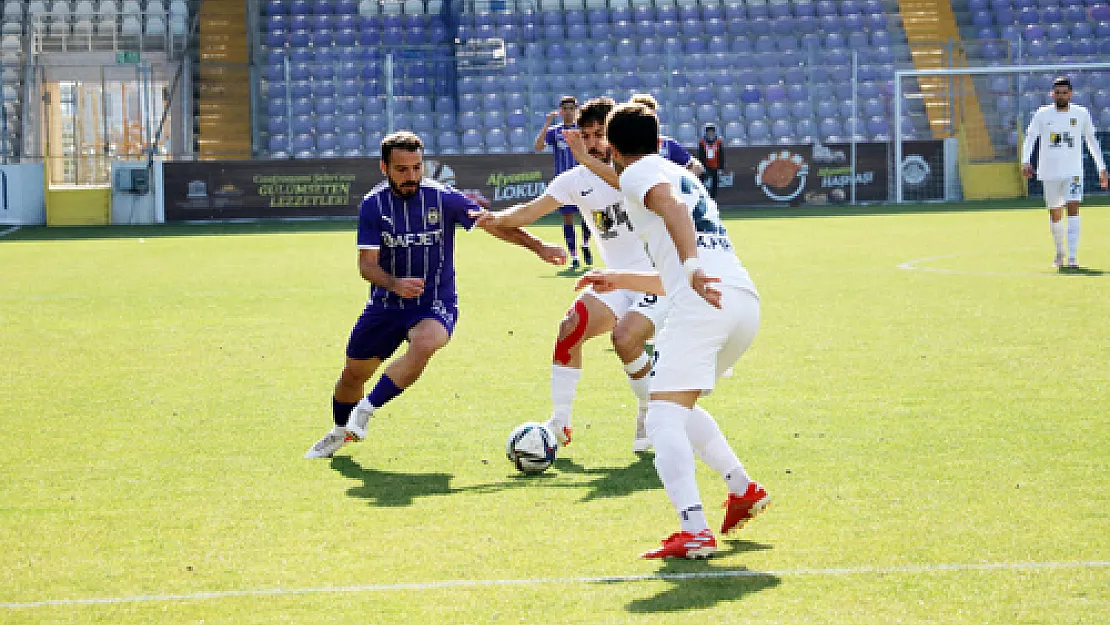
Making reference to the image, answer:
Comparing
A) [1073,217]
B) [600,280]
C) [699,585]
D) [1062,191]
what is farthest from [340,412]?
[1062,191]

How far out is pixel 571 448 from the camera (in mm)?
7500

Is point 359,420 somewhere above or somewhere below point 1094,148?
below

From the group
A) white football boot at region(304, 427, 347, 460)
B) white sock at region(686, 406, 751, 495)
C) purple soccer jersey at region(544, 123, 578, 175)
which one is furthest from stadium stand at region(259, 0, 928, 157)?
white sock at region(686, 406, 751, 495)

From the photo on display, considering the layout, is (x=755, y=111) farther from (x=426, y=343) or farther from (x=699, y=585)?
(x=699, y=585)

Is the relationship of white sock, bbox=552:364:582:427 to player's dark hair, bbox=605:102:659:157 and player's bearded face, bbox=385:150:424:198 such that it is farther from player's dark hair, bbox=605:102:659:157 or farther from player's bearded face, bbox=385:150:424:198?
player's dark hair, bbox=605:102:659:157

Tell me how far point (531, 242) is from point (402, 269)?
31.2 inches

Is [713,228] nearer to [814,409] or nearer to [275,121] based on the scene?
[814,409]

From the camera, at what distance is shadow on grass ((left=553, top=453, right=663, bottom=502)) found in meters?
6.46

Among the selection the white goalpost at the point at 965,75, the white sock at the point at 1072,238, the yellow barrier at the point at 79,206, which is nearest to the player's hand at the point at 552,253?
the white sock at the point at 1072,238

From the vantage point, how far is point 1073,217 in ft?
53.5

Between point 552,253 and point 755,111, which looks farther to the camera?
point 755,111

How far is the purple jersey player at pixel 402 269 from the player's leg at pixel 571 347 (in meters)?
0.32

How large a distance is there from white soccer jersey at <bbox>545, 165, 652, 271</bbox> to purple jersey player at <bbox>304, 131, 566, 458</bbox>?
28cm

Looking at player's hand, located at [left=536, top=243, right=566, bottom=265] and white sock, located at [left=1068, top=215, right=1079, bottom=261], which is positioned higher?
player's hand, located at [left=536, top=243, right=566, bottom=265]
